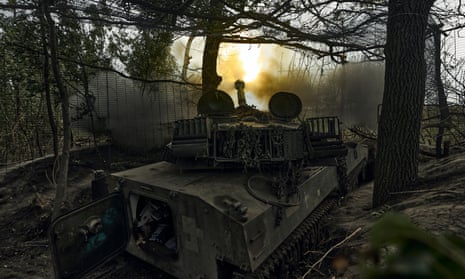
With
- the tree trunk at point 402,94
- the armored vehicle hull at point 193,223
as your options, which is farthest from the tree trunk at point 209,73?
the tree trunk at point 402,94

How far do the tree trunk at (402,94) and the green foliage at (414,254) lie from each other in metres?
4.65

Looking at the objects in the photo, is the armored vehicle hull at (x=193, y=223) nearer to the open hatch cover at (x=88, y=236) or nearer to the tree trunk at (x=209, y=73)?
the open hatch cover at (x=88, y=236)

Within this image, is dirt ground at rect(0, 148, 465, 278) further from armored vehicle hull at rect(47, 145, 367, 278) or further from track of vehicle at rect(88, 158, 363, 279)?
armored vehicle hull at rect(47, 145, 367, 278)

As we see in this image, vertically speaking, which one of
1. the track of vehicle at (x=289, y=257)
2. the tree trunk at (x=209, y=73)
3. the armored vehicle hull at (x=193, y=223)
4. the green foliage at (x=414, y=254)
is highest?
the tree trunk at (x=209, y=73)

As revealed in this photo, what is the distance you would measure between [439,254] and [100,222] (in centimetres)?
389

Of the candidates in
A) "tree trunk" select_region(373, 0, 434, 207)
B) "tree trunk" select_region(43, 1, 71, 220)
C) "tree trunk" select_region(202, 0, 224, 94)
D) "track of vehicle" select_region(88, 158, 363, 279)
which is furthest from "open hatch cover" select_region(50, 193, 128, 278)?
"tree trunk" select_region(202, 0, 224, 94)

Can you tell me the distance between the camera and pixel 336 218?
16.1 ft

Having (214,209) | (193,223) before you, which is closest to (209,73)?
(193,223)

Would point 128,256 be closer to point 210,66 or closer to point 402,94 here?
point 402,94

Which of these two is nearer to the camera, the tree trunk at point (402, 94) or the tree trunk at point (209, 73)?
the tree trunk at point (402, 94)

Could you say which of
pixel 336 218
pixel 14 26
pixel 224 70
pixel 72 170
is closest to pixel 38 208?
pixel 72 170

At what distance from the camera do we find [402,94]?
14.2 feet

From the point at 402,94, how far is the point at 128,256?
15.7 feet

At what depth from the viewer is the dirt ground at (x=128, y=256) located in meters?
3.15
